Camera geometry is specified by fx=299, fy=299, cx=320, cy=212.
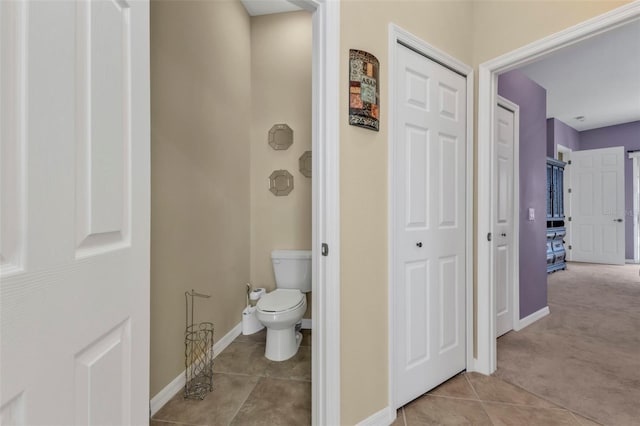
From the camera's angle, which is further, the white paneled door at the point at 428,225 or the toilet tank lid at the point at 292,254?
the toilet tank lid at the point at 292,254

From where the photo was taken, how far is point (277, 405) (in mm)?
1730

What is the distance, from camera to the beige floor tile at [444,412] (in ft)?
5.28

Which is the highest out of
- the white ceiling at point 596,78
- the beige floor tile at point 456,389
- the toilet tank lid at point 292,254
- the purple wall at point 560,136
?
the white ceiling at point 596,78

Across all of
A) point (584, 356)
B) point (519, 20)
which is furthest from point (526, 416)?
point (519, 20)

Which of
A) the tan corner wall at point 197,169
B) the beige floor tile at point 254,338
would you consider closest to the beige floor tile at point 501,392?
the beige floor tile at point 254,338

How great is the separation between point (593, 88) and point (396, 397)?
17.9ft

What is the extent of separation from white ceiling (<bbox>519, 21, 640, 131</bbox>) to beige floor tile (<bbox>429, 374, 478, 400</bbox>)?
2.75m

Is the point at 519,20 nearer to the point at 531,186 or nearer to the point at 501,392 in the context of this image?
the point at 531,186

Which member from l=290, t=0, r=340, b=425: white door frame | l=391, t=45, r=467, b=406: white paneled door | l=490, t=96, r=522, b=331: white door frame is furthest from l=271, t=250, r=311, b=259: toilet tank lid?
l=490, t=96, r=522, b=331: white door frame

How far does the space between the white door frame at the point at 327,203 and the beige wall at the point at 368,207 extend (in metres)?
0.05
